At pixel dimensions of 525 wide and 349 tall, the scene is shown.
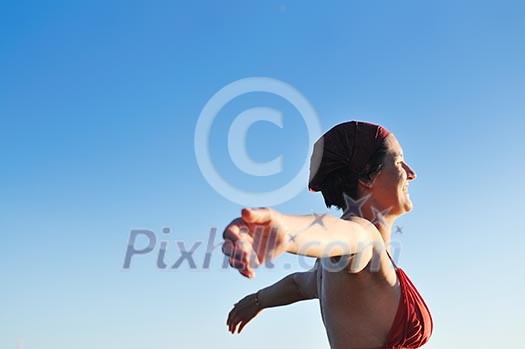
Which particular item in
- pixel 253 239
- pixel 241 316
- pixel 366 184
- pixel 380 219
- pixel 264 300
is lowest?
pixel 253 239

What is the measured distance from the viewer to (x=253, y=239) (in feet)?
6.73

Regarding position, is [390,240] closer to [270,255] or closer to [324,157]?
[324,157]

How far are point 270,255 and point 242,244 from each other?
8.3 inches

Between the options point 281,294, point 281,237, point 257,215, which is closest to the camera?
point 257,215

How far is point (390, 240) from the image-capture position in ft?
14.7

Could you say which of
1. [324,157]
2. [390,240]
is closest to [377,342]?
[390,240]

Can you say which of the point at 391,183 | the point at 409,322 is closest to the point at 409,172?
the point at 391,183

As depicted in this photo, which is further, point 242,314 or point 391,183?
point 242,314

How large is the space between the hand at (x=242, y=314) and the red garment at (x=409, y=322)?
1.78 meters

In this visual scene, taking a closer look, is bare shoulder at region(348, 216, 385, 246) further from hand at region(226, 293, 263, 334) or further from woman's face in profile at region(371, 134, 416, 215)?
hand at region(226, 293, 263, 334)

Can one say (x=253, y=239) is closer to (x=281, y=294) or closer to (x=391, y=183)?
(x=391, y=183)

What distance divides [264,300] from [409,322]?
71.8 inches

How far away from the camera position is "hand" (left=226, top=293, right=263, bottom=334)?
566cm

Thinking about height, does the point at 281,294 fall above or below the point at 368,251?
above
